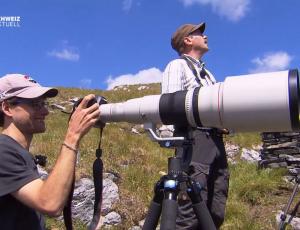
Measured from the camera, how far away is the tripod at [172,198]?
7.91 feet

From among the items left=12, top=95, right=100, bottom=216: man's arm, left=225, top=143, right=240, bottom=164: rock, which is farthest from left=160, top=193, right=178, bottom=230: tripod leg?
left=225, top=143, right=240, bottom=164: rock

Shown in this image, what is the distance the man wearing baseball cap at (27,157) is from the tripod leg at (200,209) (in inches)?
26.2

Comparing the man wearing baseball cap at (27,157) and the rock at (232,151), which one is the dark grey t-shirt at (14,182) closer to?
the man wearing baseball cap at (27,157)

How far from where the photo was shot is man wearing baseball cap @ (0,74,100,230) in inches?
94.4

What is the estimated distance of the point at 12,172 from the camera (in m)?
2.47

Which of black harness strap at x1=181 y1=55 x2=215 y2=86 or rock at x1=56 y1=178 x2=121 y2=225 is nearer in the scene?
black harness strap at x1=181 y1=55 x2=215 y2=86

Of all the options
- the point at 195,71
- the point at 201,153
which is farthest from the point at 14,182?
the point at 195,71

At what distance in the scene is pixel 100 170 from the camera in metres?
3.00

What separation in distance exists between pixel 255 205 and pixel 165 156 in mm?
2794

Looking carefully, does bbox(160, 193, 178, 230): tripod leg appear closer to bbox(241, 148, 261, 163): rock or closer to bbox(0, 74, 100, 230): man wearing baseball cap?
bbox(0, 74, 100, 230): man wearing baseball cap

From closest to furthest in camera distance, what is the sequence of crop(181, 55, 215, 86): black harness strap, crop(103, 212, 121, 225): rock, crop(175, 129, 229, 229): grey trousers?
crop(175, 129, 229, 229): grey trousers < crop(181, 55, 215, 86): black harness strap < crop(103, 212, 121, 225): rock

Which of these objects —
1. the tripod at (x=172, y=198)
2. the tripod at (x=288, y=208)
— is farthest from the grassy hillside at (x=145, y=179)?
the tripod at (x=172, y=198)

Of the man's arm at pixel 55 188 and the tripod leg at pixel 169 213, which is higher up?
the man's arm at pixel 55 188

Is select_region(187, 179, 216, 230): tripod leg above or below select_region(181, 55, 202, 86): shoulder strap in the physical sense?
below
